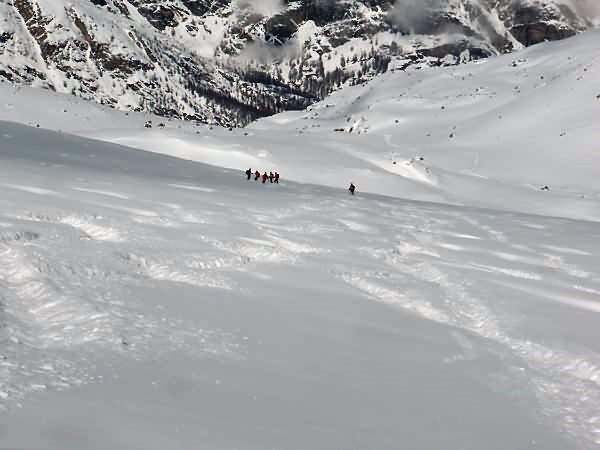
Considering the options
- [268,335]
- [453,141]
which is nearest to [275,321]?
[268,335]

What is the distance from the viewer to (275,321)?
586 centimetres

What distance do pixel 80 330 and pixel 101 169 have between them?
13008 mm

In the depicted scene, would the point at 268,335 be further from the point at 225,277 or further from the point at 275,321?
the point at 225,277

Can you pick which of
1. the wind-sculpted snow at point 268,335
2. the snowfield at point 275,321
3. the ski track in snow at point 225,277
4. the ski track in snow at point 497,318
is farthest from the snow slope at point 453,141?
the wind-sculpted snow at point 268,335

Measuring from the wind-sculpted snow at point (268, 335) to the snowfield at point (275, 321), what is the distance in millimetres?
24

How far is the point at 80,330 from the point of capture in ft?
15.5

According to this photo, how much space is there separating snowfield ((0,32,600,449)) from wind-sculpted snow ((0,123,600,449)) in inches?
0.9

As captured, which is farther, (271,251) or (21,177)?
(21,177)

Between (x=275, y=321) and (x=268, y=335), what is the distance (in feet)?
1.40

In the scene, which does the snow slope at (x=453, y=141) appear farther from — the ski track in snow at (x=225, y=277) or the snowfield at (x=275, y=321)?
the ski track in snow at (x=225, y=277)

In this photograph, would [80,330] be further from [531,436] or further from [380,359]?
[531,436]

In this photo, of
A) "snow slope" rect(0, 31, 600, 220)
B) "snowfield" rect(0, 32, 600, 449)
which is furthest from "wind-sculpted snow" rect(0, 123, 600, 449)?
"snow slope" rect(0, 31, 600, 220)

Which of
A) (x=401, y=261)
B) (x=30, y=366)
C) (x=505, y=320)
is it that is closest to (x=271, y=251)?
(x=401, y=261)

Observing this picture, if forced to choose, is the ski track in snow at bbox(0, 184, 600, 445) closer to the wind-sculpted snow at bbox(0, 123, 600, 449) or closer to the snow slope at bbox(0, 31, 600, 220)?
the wind-sculpted snow at bbox(0, 123, 600, 449)
